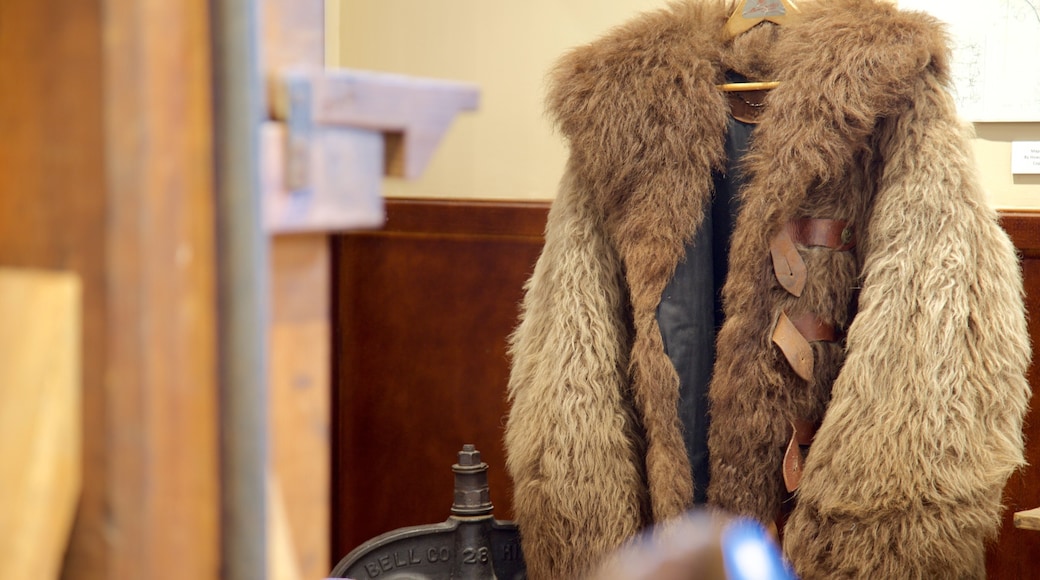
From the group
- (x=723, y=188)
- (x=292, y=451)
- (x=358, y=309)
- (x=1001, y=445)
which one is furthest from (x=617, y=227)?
(x=358, y=309)

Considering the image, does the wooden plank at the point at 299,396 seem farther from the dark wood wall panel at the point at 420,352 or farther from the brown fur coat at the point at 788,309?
the dark wood wall panel at the point at 420,352

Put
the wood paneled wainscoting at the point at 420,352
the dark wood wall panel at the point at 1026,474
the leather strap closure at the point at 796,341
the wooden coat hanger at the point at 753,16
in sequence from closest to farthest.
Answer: the leather strap closure at the point at 796,341
the wooden coat hanger at the point at 753,16
the dark wood wall panel at the point at 1026,474
the wood paneled wainscoting at the point at 420,352

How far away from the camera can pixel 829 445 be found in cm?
144

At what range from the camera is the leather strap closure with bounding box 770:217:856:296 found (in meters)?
1.50

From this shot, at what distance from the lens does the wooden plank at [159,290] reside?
18.8 inches

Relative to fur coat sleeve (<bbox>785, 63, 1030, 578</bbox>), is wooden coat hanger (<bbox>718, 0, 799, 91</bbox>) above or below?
above

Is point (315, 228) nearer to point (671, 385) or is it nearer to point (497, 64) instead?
point (671, 385)

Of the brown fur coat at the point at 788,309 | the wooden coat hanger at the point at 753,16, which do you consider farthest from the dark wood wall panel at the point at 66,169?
the wooden coat hanger at the point at 753,16

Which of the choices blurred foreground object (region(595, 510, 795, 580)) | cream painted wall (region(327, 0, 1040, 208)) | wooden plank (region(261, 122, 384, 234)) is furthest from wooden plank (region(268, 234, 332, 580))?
cream painted wall (region(327, 0, 1040, 208))

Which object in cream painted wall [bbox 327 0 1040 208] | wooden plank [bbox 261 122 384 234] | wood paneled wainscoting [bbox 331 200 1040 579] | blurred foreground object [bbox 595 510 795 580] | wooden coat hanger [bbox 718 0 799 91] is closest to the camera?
blurred foreground object [bbox 595 510 795 580]

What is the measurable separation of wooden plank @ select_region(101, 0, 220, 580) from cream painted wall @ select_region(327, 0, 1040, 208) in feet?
6.29

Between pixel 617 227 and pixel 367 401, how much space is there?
136 cm

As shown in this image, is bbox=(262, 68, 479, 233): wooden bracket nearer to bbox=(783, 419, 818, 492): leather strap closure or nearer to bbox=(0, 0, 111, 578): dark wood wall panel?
bbox=(0, 0, 111, 578): dark wood wall panel

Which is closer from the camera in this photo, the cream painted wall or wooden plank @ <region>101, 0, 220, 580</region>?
wooden plank @ <region>101, 0, 220, 580</region>
